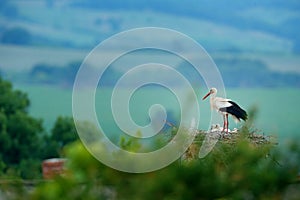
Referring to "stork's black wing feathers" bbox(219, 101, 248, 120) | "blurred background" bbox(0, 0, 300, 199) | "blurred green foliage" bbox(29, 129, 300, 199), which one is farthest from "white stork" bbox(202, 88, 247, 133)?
"blurred background" bbox(0, 0, 300, 199)

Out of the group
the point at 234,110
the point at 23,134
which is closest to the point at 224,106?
the point at 234,110

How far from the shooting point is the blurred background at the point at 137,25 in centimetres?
1573

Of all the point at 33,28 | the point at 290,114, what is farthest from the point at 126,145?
the point at 33,28

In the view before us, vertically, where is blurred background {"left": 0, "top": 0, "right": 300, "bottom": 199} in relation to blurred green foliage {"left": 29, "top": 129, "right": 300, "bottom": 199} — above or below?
above

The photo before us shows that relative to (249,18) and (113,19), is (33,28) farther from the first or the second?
(249,18)

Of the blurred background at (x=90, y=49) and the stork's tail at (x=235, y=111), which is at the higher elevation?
the blurred background at (x=90, y=49)

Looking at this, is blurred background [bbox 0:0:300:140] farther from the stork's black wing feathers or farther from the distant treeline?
the stork's black wing feathers

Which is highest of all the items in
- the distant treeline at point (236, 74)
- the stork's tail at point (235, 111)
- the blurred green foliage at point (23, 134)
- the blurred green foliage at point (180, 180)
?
the distant treeline at point (236, 74)

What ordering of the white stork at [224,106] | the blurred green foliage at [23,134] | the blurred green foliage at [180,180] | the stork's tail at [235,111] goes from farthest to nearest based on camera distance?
the blurred green foliage at [23,134] → the white stork at [224,106] → the stork's tail at [235,111] → the blurred green foliage at [180,180]

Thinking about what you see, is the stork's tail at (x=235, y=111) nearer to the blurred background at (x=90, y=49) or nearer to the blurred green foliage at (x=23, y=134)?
the blurred background at (x=90, y=49)

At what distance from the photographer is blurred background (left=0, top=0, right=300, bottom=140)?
1573 cm

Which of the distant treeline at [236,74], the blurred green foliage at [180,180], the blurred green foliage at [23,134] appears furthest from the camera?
the distant treeline at [236,74]

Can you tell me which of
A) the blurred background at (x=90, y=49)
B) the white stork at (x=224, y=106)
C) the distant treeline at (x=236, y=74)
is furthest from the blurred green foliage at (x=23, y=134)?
the white stork at (x=224, y=106)

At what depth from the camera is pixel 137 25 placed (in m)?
14.8
